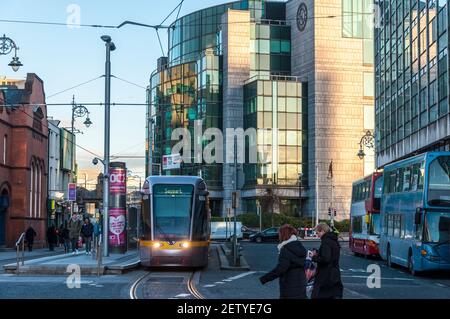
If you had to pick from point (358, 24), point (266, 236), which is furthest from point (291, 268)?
point (358, 24)

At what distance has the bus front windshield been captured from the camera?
25719 mm

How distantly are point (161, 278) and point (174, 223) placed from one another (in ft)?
9.20

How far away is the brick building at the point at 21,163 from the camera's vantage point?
156 ft

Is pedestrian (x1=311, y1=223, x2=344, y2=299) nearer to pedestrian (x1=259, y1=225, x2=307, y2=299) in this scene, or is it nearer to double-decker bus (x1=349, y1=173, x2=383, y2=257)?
pedestrian (x1=259, y1=225, x2=307, y2=299)

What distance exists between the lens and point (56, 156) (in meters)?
65.2

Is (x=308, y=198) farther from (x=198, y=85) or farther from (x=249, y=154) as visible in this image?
(x=198, y=85)

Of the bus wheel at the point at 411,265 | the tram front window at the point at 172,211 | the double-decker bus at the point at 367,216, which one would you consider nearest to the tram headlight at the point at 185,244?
the tram front window at the point at 172,211

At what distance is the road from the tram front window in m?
1.33

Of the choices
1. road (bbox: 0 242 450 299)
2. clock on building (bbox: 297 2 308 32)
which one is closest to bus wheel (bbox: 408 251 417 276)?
road (bbox: 0 242 450 299)

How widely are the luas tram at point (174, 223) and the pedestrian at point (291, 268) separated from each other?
15815mm

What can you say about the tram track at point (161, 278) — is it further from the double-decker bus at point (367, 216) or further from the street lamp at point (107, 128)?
the double-decker bus at point (367, 216)

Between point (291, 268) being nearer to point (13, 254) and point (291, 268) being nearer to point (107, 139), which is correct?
point (107, 139)

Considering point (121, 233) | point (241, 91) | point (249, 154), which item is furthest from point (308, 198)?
point (121, 233)
